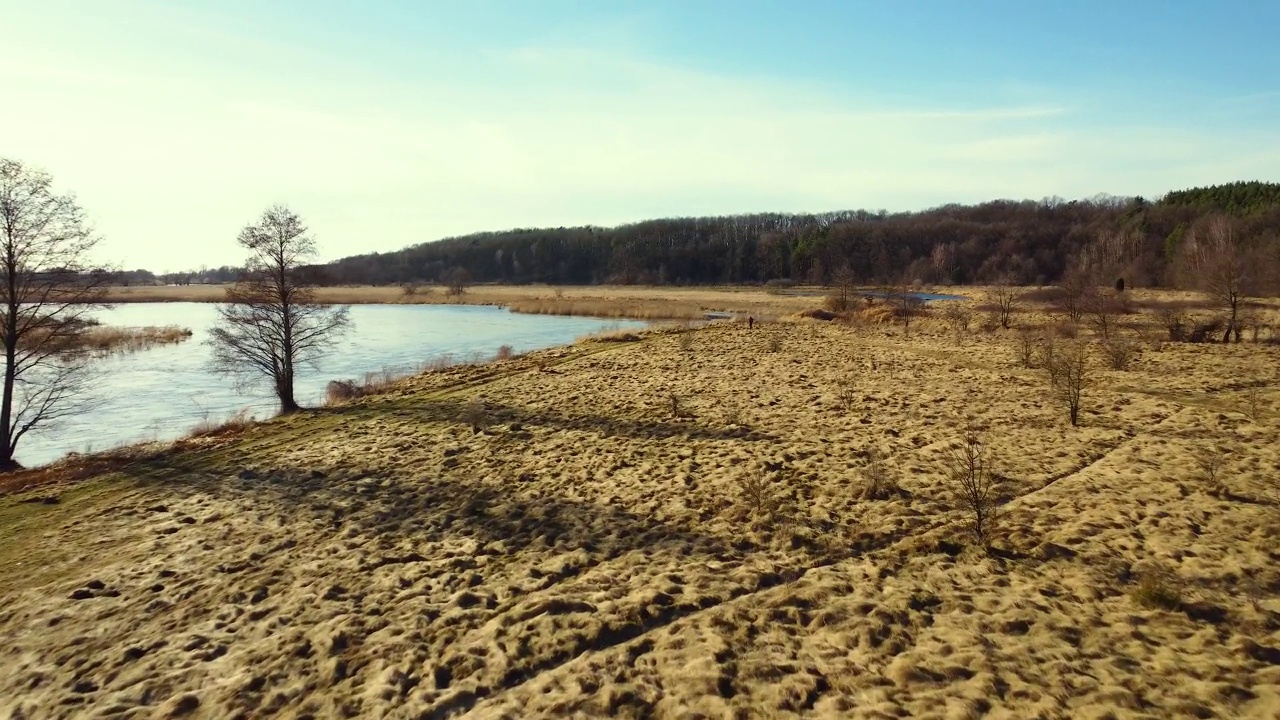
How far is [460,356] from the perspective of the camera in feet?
126

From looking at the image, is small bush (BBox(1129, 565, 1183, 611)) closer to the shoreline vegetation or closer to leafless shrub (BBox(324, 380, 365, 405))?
leafless shrub (BBox(324, 380, 365, 405))

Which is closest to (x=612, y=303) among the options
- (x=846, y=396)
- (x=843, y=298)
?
(x=843, y=298)

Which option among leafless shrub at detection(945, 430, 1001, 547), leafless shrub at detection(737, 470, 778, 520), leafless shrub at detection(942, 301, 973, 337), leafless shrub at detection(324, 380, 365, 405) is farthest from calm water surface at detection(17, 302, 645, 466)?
leafless shrub at detection(942, 301, 973, 337)

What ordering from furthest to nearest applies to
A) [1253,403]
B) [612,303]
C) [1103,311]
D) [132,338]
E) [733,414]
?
[612,303] < [132,338] < [1103,311] < [733,414] < [1253,403]

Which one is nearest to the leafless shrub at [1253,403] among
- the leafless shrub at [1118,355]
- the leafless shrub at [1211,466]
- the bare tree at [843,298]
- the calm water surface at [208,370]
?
the leafless shrub at [1211,466]

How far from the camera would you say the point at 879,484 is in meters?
10.1

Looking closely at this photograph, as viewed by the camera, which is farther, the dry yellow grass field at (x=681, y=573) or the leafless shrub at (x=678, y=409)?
the leafless shrub at (x=678, y=409)

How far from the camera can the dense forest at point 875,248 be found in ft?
298

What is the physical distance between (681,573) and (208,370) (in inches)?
1317

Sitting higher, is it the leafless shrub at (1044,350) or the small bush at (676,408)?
the leafless shrub at (1044,350)

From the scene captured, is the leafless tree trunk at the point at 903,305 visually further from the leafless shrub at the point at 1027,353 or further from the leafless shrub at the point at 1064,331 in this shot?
the leafless shrub at the point at 1027,353

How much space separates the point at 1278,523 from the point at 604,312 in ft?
190

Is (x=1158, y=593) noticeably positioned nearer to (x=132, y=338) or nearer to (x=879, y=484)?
(x=879, y=484)

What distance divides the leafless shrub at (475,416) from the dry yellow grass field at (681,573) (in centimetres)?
90
